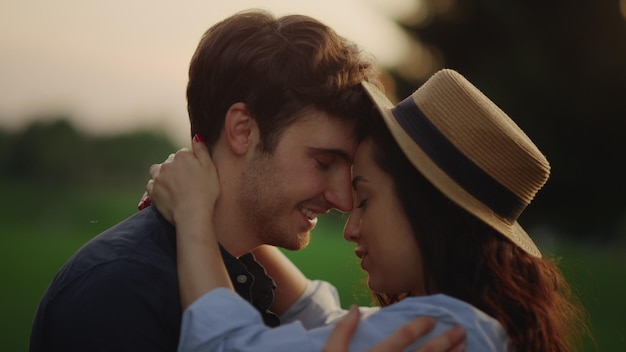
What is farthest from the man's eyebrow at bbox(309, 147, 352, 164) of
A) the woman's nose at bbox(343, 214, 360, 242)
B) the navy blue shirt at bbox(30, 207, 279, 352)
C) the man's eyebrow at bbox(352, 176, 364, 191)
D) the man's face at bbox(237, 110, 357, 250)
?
the navy blue shirt at bbox(30, 207, 279, 352)

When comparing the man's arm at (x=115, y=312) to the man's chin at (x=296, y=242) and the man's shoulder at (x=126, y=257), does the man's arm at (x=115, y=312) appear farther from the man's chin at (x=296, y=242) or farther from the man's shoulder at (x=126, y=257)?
the man's chin at (x=296, y=242)

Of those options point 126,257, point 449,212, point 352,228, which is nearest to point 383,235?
point 352,228

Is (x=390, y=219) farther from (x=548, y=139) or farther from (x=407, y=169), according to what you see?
(x=548, y=139)

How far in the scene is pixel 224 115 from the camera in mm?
3469

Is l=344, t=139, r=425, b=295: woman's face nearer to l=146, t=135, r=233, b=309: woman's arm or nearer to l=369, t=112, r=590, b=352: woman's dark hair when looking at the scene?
l=369, t=112, r=590, b=352: woman's dark hair

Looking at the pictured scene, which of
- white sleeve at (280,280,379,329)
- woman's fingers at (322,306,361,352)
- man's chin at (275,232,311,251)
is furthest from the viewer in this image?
white sleeve at (280,280,379,329)

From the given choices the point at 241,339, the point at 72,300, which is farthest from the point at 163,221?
→ the point at 241,339

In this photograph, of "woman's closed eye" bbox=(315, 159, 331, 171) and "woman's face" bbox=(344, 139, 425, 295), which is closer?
"woman's face" bbox=(344, 139, 425, 295)

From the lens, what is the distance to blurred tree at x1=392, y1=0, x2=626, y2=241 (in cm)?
1691

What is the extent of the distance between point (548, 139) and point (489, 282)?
1484cm

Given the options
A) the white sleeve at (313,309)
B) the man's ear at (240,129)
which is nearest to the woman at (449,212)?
the man's ear at (240,129)

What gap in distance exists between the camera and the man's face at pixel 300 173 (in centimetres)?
336

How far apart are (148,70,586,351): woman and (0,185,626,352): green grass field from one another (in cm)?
95

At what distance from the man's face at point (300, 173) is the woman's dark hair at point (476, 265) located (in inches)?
11.9
